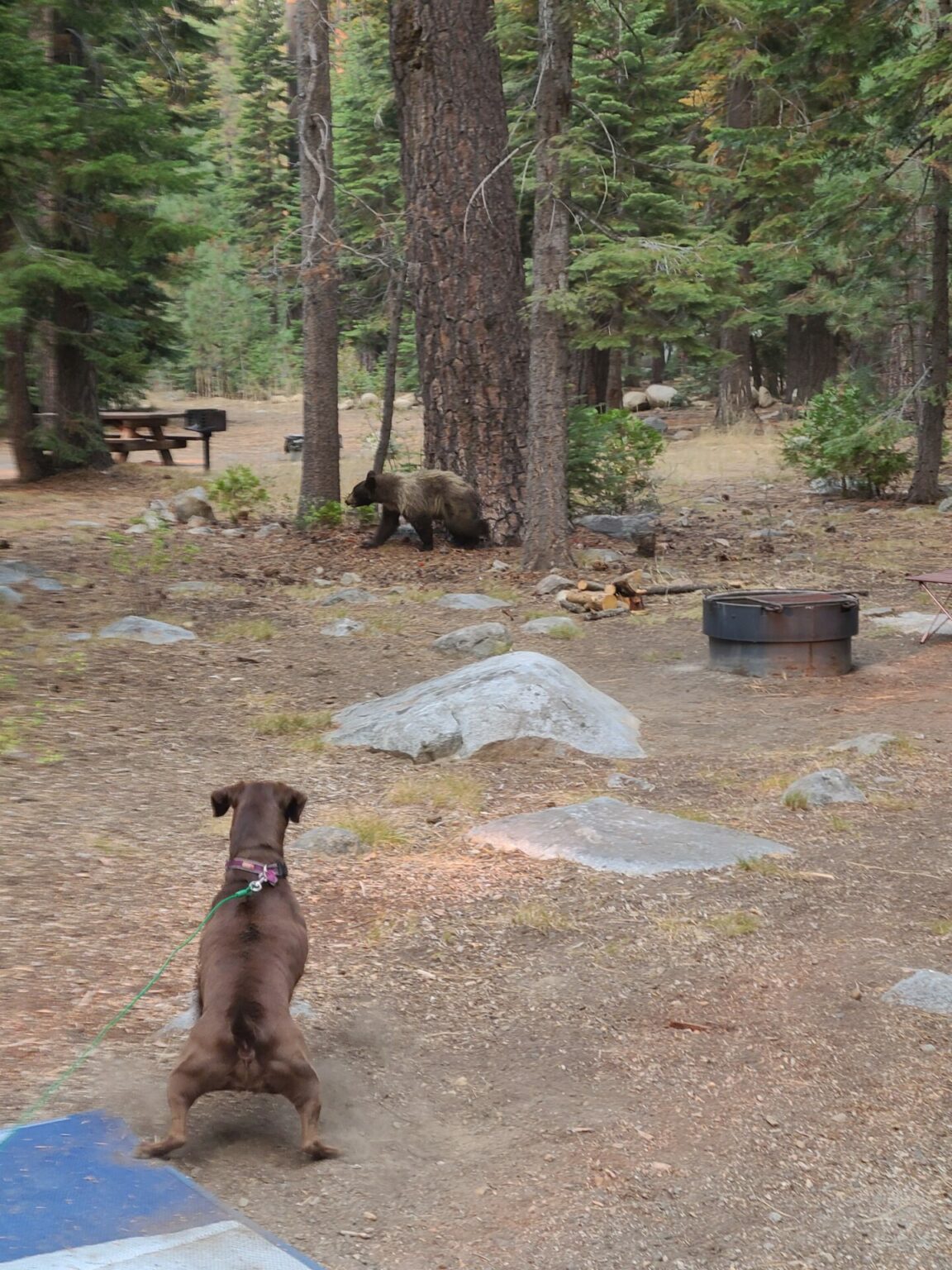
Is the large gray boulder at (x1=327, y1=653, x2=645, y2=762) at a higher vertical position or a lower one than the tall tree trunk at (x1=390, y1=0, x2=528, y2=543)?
lower

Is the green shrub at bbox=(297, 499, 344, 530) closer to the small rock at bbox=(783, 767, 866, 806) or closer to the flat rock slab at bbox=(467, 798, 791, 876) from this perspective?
the small rock at bbox=(783, 767, 866, 806)

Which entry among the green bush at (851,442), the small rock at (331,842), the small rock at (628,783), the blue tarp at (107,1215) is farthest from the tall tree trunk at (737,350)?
the blue tarp at (107,1215)

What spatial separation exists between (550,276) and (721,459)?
13.2 meters

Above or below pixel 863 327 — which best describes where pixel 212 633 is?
below

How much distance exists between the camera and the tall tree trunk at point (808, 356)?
3156 cm

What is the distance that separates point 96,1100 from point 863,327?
2083cm

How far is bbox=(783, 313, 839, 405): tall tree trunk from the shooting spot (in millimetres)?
31562

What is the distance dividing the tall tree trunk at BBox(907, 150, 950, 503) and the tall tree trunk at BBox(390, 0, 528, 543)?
5.11 m

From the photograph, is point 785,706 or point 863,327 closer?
point 785,706

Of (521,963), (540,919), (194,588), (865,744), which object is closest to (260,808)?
(521,963)

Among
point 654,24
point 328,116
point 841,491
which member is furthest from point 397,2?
point 654,24

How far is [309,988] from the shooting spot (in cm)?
482

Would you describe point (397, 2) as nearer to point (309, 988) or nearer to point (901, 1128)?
point (309, 988)

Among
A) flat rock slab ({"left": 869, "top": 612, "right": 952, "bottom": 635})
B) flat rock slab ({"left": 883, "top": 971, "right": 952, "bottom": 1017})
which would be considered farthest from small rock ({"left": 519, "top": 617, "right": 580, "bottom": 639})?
flat rock slab ({"left": 883, "top": 971, "right": 952, "bottom": 1017})
